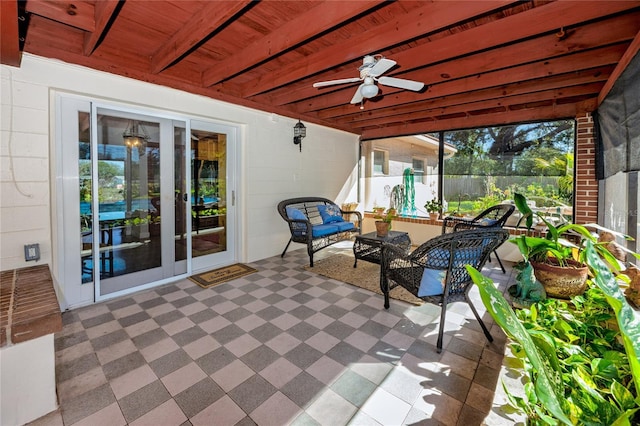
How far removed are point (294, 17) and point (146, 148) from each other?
2.29 m

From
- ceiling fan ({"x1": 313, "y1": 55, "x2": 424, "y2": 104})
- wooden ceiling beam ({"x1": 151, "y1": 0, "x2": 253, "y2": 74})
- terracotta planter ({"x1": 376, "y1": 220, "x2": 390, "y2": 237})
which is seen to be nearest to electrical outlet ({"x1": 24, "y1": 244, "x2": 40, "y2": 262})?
wooden ceiling beam ({"x1": 151, "y1": 0, "x2": 253, "y2": 74})

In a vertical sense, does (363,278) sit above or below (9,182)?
below

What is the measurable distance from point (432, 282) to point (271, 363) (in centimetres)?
139

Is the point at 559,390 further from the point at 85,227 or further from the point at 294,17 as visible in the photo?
the point at 85,227

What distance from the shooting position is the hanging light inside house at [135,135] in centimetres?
326

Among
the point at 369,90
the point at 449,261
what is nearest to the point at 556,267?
the point at 449,261

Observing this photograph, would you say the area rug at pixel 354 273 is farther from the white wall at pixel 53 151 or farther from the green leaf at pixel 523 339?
the green leaf at pixel 523 339

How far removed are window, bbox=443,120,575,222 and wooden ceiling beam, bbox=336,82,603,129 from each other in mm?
505

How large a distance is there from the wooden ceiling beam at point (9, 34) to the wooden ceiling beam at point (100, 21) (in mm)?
481

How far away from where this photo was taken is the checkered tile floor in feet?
5.42

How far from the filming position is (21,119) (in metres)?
2.53

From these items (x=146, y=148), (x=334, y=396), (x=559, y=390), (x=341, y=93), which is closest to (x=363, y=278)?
(x=334, y=396)

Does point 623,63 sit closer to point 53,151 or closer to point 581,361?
point 581,361

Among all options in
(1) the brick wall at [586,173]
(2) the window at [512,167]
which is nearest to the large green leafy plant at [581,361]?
(1) the brick wall at [586,173]
